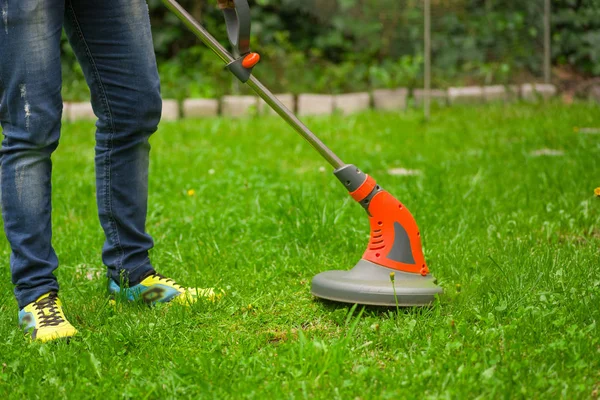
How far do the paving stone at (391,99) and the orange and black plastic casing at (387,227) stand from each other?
4109 mm

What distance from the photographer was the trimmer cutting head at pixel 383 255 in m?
2.08

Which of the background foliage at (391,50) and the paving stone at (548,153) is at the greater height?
the background foliage at (391,50)

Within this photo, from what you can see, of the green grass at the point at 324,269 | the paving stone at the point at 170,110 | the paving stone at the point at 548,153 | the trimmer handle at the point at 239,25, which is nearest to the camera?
the green grass at the point at 324,269

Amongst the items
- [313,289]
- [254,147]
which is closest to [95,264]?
[313,289]

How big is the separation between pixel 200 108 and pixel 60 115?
13.0ft

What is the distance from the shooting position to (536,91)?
629 cm

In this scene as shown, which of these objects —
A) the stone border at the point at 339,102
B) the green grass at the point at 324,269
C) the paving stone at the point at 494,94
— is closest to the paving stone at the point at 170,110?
the stone border at the point at 339,102

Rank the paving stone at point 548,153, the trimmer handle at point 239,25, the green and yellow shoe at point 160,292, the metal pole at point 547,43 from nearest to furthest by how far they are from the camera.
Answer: the trimmer handle at point 239,25 < the green and yellow shoe at point 160,292 < the paving stone at point 548,153 < the metal pole at point 547,43

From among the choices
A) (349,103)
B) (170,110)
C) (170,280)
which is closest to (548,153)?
(349,103)

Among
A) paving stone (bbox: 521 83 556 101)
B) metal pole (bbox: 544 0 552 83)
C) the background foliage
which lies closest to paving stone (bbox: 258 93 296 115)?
the background foliage

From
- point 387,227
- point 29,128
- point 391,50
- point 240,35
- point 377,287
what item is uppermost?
point 240,35

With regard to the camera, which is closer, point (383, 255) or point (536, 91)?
point (383, 255)

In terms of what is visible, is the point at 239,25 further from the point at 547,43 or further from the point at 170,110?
the point at 547,43

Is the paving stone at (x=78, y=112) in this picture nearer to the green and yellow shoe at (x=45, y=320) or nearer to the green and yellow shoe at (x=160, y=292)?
the green and yellow shoe at (x=160, y=292)
